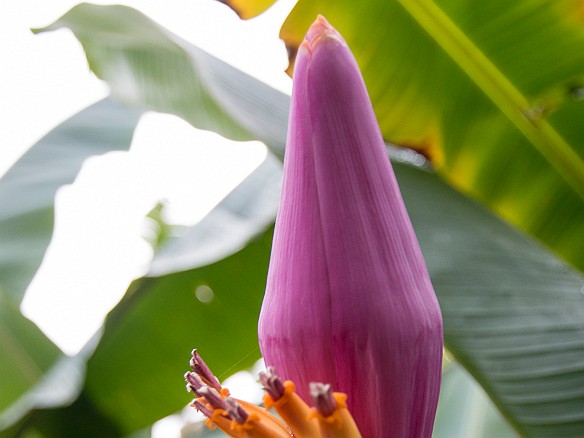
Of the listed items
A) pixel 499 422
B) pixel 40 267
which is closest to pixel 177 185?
pixel 40 267

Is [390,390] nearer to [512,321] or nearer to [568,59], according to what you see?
[512,321]

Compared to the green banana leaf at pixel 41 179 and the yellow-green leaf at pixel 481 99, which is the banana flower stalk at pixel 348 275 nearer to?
the yellow-green leaf at pixel 481 99

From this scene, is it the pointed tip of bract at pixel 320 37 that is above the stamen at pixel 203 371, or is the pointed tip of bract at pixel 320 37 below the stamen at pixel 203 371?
above

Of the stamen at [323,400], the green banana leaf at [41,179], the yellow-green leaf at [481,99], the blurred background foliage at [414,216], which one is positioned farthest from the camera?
the green banana leaf at [41,179]

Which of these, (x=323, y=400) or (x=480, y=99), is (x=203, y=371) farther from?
(x=480, y=99)

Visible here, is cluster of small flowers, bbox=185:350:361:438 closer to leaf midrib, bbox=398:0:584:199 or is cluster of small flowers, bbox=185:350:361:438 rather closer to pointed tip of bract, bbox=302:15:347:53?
pointed tip of bract, bbox=302:15:347:53

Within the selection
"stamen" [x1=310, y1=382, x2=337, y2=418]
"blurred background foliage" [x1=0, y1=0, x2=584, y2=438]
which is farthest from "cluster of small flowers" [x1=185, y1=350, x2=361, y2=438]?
"blurred background foliage" [x1=0, y1=0, x2=584, y2=438]

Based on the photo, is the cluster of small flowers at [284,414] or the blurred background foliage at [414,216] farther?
the blurred background foliage at [414,216]

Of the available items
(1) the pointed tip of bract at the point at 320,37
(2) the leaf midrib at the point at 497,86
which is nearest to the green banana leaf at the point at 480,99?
(2) the leaf midrib at the point at 497,86
